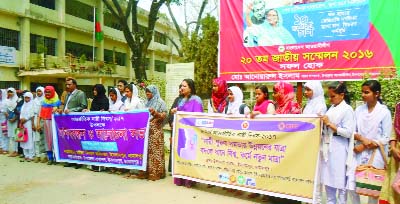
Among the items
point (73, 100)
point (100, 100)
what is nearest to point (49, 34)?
point (73, 100)

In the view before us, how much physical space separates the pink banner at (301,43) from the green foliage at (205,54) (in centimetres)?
612

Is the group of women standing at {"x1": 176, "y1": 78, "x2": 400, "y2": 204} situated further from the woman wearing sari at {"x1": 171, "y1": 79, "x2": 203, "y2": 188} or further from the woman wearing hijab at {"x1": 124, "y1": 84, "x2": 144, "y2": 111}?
the woman wearing hijab at {"x1": 124, "y1": 84, "x2": 144, "y2": 111}

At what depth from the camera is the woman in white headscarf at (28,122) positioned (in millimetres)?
7070

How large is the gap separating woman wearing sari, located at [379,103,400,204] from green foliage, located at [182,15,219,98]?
11.3m

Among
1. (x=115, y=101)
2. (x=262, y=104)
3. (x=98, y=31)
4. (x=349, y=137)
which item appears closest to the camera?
(x=349, y=137)

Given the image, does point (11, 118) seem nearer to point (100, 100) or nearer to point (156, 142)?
point (100, 100)

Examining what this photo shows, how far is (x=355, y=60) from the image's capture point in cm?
684

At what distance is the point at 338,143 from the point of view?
3.50 meters

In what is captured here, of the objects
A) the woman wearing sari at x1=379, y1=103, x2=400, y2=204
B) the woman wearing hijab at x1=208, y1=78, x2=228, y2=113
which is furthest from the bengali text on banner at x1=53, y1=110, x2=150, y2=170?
the woman wearing sari at x1=379, y1=103, x2=400, y2=204

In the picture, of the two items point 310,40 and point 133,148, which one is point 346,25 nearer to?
point 310,40

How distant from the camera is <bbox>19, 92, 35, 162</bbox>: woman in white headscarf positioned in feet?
23.2

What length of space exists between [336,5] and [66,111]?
5428 millimetres

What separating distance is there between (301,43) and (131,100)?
3717 mm

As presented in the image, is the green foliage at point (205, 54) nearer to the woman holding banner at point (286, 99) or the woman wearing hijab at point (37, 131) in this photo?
the woman wearing hijab at point (37, 131)
